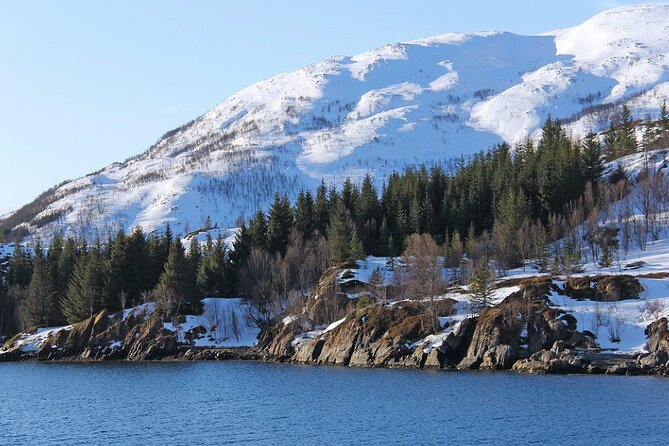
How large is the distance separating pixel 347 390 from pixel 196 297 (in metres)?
56.7

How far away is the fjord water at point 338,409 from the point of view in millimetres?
51719

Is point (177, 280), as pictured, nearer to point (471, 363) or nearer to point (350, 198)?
point (350, 198)

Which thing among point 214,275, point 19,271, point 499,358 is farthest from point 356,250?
point 19,271

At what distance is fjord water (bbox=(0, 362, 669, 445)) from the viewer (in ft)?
170

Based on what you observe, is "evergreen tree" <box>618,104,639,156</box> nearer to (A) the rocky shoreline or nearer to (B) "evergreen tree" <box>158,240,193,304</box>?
(A) the rocky shoreline

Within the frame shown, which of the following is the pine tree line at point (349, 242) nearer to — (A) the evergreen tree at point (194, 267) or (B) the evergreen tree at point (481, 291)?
(A) the evergreen tree at point (194, 267)

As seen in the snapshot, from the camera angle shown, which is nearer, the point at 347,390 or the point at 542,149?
the point at 347,390

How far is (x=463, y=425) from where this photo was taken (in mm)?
53781

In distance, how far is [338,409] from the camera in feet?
203

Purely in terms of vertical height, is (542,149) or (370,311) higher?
(542,149)

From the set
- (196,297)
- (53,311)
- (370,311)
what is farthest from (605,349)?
(53,311)

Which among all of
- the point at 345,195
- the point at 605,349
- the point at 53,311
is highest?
the point at 345,195

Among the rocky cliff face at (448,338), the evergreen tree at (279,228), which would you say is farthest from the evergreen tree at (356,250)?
the evergreen tree at (279,228)

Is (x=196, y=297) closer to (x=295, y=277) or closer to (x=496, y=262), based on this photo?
(x=295, y=277)
